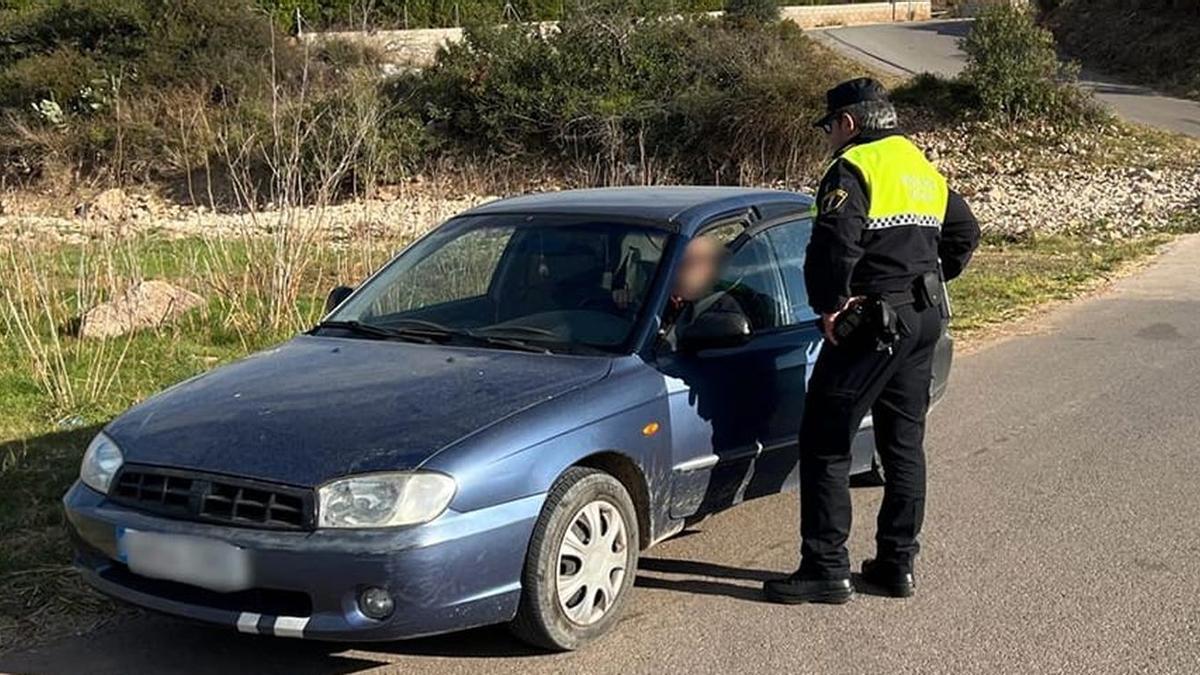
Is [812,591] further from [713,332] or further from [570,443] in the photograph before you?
[570,443]

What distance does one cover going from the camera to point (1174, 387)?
320 inches

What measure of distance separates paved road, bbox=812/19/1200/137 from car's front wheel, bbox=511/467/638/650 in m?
25.0

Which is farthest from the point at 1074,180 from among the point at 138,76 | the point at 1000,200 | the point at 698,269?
the point at 138,76

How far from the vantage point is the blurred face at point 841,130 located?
4609 millimetres

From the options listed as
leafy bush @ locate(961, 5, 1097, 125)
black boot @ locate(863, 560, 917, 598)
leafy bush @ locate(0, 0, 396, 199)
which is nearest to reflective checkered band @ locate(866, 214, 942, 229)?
black boot @ locate(863, 560, 917, 598)

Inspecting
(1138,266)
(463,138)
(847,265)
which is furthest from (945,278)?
(463,138)

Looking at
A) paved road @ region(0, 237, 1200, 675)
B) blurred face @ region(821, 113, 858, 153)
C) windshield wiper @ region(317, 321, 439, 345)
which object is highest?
blurred face @ region(821, 113, 858, 153)

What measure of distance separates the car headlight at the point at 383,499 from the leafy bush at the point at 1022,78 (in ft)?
81.3

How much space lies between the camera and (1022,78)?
26.8 meters

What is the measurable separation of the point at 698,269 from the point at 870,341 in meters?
0.88

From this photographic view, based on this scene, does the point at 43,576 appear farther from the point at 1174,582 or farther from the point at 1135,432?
the point at 1135,432

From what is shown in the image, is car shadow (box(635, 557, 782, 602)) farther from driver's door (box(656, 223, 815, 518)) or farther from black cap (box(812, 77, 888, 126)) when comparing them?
black cap (box(812, 77, 888, 126))

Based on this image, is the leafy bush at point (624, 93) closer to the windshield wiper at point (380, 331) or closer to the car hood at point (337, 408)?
the windshield wiper at point (380, 331)

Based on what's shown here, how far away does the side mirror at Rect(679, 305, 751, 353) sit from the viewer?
4.83 meters
